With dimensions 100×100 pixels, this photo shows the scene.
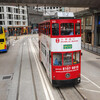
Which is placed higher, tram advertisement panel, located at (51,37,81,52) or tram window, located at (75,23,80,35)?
tram window, located at (75,23,80,35)

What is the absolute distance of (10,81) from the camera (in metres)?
11.9

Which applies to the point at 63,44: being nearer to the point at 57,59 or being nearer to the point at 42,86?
the point at 57,59

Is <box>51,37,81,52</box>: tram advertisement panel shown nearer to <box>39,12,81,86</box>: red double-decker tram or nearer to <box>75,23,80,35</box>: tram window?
<box>39,12,81,86</box>: red double-decker tram

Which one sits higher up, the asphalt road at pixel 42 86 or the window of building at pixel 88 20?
the window of building at pixel 88 20

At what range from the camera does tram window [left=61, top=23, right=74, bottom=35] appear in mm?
9383

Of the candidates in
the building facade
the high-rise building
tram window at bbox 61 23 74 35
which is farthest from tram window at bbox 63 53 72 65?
the high-rise building

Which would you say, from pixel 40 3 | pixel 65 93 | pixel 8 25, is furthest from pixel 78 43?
pixel 8 25

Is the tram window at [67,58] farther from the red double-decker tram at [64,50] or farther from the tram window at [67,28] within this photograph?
the tram window at [67,28]

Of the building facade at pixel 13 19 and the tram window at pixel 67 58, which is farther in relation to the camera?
the building facade at pixel 13 19

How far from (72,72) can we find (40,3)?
1169 cm

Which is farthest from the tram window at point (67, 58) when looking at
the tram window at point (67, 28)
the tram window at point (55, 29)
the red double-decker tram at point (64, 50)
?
the tram window at point (55, 29)

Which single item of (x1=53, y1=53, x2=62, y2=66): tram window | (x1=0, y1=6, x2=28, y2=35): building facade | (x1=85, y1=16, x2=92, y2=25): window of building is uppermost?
(x1=0, y1=6, x2=28, y2=35): building facade

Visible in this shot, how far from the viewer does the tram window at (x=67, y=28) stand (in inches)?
Answer: 369

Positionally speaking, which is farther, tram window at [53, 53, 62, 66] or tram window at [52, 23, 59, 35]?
tram window at [53, 53, 62, 66]
